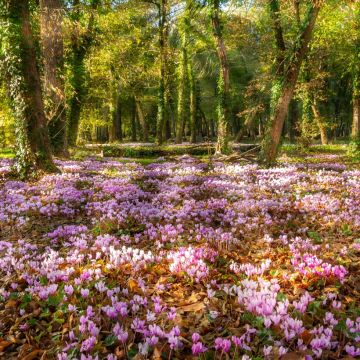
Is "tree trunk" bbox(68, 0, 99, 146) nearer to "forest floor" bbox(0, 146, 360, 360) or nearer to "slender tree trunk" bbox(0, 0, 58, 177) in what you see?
"slender tree trunk" bbox(0, 0, 58, 177)

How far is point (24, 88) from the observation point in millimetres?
13375

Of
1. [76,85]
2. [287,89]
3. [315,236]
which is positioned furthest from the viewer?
[76,85]

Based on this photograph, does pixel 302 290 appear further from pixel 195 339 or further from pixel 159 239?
pixel 159 239

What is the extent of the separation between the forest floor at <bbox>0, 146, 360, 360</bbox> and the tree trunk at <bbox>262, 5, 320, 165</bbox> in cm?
757

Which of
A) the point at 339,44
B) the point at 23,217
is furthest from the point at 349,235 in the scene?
the point at 339,44

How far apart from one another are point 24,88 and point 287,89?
1127cm

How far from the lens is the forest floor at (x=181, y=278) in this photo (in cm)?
394

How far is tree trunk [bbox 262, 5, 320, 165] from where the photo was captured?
661 inches

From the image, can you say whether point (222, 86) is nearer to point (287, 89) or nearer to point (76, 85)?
point (287, 89)

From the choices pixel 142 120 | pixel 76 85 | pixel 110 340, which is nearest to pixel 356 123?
pixel 76 85

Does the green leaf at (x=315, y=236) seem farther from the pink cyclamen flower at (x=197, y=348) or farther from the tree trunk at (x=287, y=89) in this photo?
the tree trunk at (x=287, y=89)

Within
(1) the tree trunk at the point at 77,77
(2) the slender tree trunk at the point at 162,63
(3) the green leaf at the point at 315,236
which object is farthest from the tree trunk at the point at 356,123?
(3) the green leaf at the point at 315,236

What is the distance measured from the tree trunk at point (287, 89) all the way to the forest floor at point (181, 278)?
24.8 ft

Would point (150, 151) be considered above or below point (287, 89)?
below
